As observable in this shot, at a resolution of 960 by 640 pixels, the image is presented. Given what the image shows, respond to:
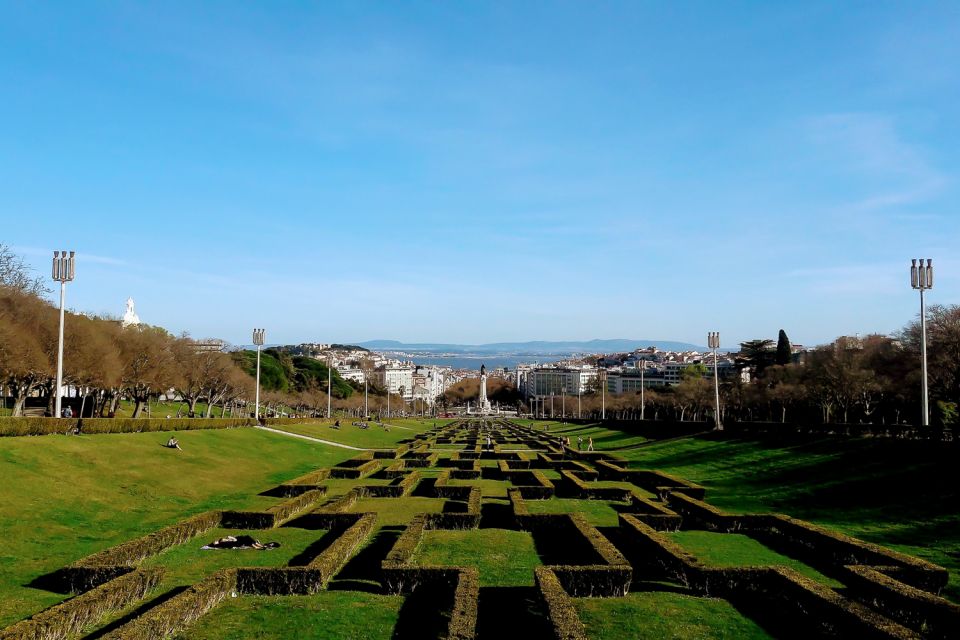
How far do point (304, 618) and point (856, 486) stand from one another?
2374 centimetres

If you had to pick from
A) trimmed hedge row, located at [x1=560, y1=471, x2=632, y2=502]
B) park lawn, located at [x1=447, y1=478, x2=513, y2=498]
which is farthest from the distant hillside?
trimmed hedge row, located at [x1=560, y1=471, x2=632, y2=502]

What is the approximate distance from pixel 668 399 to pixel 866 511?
78.1 m

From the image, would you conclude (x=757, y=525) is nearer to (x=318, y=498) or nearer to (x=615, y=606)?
(x=615, y=606)

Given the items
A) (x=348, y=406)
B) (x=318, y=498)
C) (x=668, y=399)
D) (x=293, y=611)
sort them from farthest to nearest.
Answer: (x=348, y=406) → (x=668, y=399) → (x=318, y=498) → (x=293, y=611)

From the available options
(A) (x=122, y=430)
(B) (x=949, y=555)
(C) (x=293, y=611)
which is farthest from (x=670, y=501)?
(A) (x=122, y=430)

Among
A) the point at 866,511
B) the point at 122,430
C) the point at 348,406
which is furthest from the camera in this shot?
the point at 348,406

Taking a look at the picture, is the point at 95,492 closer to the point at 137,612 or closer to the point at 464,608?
the point at 137,612

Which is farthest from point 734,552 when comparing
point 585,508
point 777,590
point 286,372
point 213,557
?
point 286,372

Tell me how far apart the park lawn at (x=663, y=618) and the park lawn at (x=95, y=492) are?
33.3 feet

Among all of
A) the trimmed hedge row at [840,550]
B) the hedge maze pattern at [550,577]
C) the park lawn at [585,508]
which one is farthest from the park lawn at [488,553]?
the trimmed hedge row at [840,550]

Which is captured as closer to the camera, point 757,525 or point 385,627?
point 385,627

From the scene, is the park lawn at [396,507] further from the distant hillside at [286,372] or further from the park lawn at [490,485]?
the distant hillside at [286,372]

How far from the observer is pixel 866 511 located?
81.9 ft

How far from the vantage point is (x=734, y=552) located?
18969 mm
